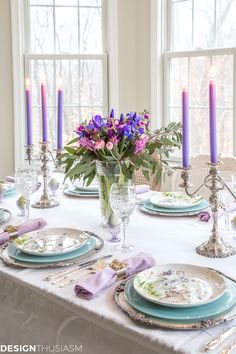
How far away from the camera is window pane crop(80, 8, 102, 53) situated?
3.71m

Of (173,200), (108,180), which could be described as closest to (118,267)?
(108,180)

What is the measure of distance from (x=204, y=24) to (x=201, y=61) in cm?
24

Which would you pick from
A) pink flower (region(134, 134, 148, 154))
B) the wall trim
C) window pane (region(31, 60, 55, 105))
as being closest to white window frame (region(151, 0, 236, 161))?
window pane (region(31, 60, 55, 105))

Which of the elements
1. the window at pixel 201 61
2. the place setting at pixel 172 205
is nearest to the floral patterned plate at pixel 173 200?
the place setting at pixel 172 205

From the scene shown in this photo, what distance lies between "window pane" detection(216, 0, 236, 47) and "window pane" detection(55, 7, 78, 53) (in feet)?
3.39

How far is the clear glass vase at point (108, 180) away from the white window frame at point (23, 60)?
80.2 inches

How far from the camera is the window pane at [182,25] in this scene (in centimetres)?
350

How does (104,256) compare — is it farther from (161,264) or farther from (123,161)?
(123,161)

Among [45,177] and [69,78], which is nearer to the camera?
[45,177]

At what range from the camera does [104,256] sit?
1505 millimetres

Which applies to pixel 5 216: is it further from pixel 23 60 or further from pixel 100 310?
pixel 23 60

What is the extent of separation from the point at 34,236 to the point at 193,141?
215 centimetres

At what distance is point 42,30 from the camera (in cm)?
371

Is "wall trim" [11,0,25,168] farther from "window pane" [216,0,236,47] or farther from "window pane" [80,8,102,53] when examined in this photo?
"window pane" [216,0,236,47]
